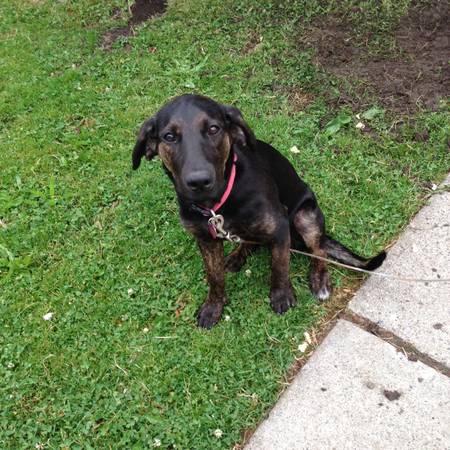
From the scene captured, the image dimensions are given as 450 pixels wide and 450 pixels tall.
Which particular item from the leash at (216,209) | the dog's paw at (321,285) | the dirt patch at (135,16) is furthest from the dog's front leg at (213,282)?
the dirt patch at (135,16)

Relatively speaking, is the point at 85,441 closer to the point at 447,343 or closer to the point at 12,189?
the point at 447,343

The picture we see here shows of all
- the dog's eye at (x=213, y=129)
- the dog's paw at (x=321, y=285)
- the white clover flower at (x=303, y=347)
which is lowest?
the white clover flower at (x=303, y=347)

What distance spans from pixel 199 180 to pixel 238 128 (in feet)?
1.96

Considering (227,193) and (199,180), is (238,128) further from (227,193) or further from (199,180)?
(199,180)

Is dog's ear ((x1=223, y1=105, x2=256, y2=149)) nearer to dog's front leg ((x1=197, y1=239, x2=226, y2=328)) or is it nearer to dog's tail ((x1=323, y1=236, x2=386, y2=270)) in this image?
dog's front leg ((x1=197, y1=239, x2=226, y2=328))

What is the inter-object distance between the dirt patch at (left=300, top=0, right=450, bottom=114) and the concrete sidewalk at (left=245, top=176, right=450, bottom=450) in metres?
1.86

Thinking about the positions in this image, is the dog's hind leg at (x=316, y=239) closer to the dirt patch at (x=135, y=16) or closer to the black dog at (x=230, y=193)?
the black dog at (x=230, y=193)

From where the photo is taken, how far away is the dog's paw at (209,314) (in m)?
3.79

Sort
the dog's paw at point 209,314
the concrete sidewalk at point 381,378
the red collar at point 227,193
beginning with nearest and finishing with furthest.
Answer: the concrete sidewalk at point 381,378
the red collar at point 227,193
the dog's paw at point 209,314

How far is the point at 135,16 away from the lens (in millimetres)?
6840

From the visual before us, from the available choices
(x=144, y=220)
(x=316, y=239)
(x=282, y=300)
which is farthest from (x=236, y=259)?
(x=144, y=220)

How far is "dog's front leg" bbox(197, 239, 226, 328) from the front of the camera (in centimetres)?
357

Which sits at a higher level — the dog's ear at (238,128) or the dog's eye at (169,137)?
the dog's eye at (169,137)

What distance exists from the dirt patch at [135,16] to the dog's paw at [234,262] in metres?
3.70
